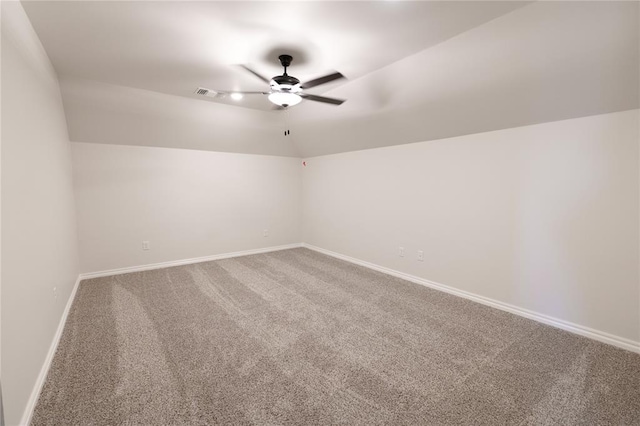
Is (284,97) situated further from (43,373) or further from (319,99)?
(43,373)

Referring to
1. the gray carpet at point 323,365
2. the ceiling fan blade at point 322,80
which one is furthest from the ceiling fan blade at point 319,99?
the gray carpet at point 323,365

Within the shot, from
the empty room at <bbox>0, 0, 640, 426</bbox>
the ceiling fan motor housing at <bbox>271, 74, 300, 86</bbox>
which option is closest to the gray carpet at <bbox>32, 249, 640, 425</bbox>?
the empty room at <bbox>0, 0, 640, 426</bbox>

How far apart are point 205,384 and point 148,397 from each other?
31 centimetres

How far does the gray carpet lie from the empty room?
2cm

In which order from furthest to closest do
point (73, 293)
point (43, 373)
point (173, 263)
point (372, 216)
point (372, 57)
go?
point (173, 263) → point (372, 216) → point (73, 293) → point (372, 57) → point (43, 373)

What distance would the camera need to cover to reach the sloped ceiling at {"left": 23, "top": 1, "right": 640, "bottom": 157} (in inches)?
69.9

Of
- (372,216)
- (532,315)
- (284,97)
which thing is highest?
(284,97)

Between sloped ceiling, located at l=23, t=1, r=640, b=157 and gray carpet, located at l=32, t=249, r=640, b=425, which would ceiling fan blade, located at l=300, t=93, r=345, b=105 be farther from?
gray carpet, located at l=32, t=249, r=640, b=425

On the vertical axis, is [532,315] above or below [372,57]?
below

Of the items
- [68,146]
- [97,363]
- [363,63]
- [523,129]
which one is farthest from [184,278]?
[523,129]

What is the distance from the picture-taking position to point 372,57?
2.46 metres

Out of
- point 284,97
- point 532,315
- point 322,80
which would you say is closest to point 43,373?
point 284,97

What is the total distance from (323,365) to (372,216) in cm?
260

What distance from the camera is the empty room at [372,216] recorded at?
1624mm
